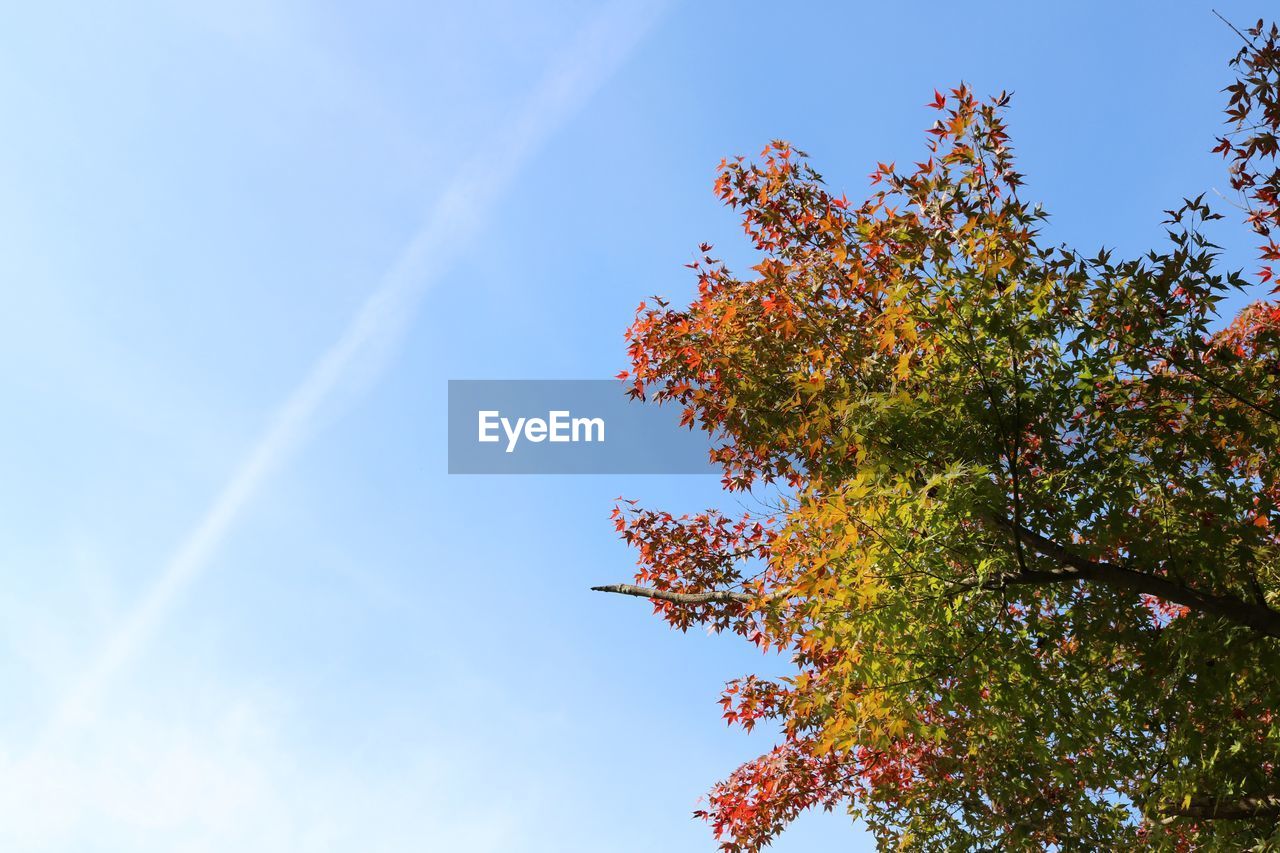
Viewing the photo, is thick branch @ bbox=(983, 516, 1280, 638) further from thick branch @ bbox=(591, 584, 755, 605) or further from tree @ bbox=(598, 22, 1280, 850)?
thick branch @ bbox=(591, 584, 755, 605)

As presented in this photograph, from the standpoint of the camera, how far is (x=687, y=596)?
488 inches

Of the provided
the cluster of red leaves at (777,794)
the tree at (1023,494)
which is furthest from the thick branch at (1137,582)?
the cluster of red leaves at (777,794)

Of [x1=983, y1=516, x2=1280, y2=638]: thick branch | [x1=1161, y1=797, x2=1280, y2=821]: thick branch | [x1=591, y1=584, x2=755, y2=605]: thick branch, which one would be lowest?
[x1=1161, y1=797, x2=1280, y2=821]: thick branch

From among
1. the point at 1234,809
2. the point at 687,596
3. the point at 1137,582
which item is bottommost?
the point at 1234,809

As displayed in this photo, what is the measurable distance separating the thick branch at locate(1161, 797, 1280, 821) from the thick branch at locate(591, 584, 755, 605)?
4.83 metres

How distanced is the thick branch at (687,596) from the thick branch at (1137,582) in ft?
14.3

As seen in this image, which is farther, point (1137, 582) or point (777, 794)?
point (777, 794)

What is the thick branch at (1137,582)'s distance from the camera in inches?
314

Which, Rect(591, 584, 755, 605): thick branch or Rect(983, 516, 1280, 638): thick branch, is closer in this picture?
Rect(983, 516, 1280, 638): thick branch

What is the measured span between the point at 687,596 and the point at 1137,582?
5.44 meters

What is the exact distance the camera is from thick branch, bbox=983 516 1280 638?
7988 millimetres

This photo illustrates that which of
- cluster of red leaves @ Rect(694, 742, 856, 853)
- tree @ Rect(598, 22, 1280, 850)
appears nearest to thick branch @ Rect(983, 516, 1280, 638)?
tree @ Rect(598, 22, 1280, 850)

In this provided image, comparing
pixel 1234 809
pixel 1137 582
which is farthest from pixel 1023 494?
pixel 1234 809

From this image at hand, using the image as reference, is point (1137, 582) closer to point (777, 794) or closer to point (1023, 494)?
point (1023, 494)
